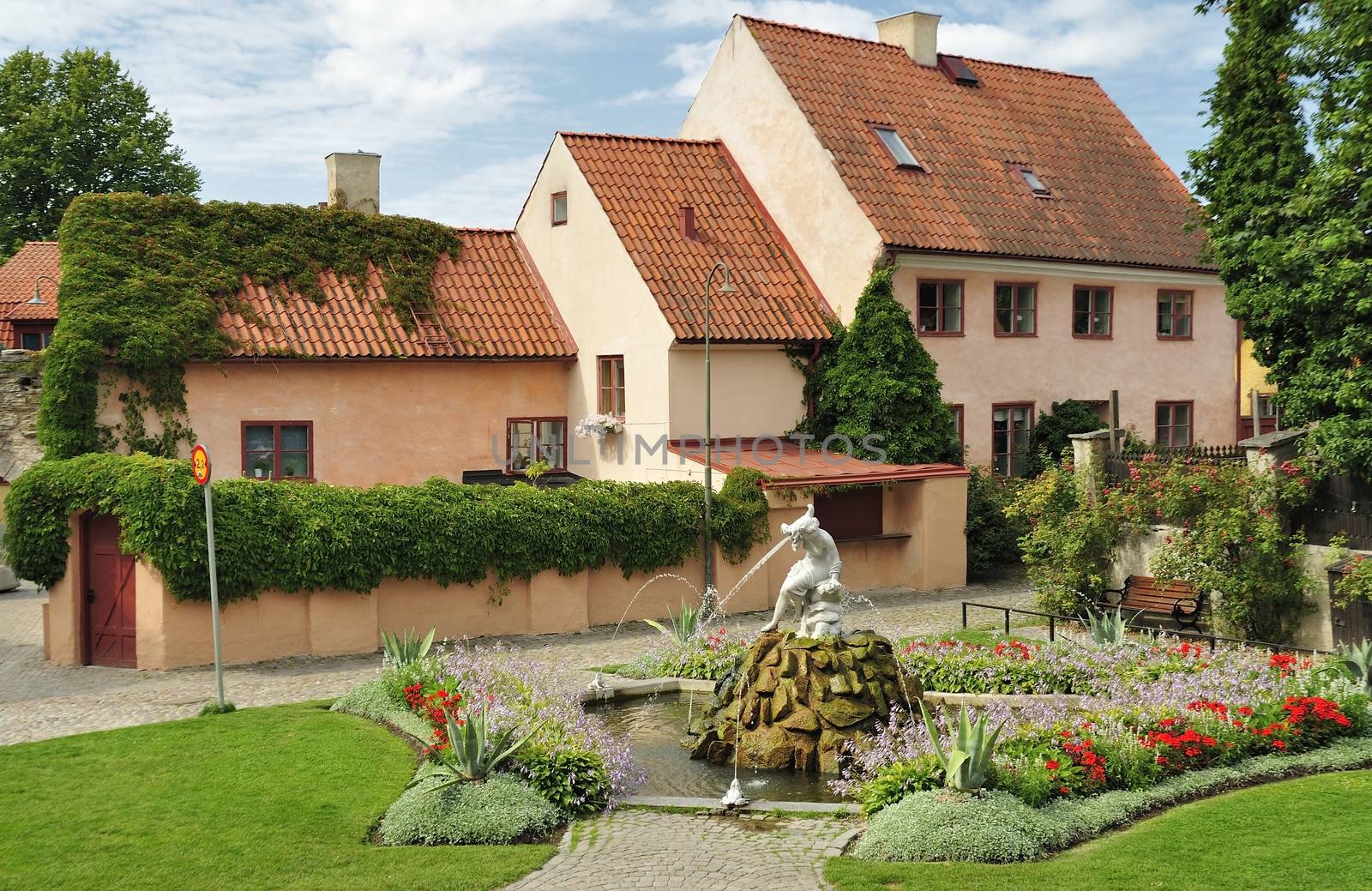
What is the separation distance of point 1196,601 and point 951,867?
1200 cm

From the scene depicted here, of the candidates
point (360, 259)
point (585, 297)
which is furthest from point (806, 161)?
point (360, 259)

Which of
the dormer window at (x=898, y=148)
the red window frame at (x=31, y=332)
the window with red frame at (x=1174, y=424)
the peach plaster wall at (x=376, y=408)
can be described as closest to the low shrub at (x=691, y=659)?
the peach plaster wall at (x=376, y=408)

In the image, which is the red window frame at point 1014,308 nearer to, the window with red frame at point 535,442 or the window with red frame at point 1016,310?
the window with red frame at point 1016,310

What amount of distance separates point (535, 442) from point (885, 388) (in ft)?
24.4

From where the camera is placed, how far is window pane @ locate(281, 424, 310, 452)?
83.6ft

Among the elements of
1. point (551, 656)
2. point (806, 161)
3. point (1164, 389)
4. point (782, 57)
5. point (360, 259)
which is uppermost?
point (782, 57)

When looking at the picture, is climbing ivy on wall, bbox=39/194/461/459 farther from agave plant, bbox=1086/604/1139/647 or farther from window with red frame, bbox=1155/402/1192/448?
window with red frame, bbox=1155/402/1192/448

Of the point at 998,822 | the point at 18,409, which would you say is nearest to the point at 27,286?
the point at 18,409

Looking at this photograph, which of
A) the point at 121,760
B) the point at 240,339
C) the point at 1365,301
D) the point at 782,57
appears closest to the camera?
the point at 121,760

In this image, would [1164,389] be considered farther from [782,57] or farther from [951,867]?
[951,867]

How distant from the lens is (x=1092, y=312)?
30812 mm

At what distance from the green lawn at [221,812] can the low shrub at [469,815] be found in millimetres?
274

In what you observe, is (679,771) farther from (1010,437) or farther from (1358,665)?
(1010,437)

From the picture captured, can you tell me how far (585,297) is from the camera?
1107 inches
